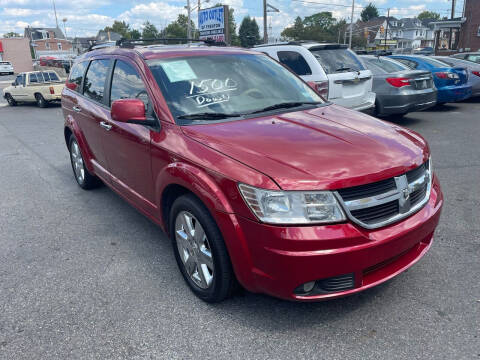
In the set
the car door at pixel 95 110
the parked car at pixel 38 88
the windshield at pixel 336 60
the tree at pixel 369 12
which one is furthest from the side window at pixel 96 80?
the tree at pixel 369 12

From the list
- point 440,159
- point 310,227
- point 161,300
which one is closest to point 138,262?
point 161,300

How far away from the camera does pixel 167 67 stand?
3.42 meters

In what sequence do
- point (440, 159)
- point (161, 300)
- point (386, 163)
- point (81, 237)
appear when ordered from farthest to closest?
point (440, 159), point (81, 237), point (161, 300), point (386, 163)

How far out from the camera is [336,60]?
7.68 metres

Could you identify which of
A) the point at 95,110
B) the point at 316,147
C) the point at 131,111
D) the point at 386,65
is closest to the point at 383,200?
the point at 316,147

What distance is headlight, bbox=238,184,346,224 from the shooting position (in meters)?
2.25

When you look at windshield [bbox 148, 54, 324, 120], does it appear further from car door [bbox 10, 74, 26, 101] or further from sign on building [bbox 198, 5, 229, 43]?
car door [bbox 10, 74, 26, 101]

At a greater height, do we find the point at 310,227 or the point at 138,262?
the point at 310,227

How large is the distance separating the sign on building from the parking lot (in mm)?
16784

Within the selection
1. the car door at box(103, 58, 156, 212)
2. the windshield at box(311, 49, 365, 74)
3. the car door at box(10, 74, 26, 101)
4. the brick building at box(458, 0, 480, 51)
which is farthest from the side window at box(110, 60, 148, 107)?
the brick building at box(458, 0, 480, 51)

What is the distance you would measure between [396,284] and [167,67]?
2.52m

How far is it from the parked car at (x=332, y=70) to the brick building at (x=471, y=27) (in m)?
36.8

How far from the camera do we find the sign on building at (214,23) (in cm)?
1947

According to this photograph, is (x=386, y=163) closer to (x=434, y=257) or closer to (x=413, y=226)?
(x=413, y=226)
